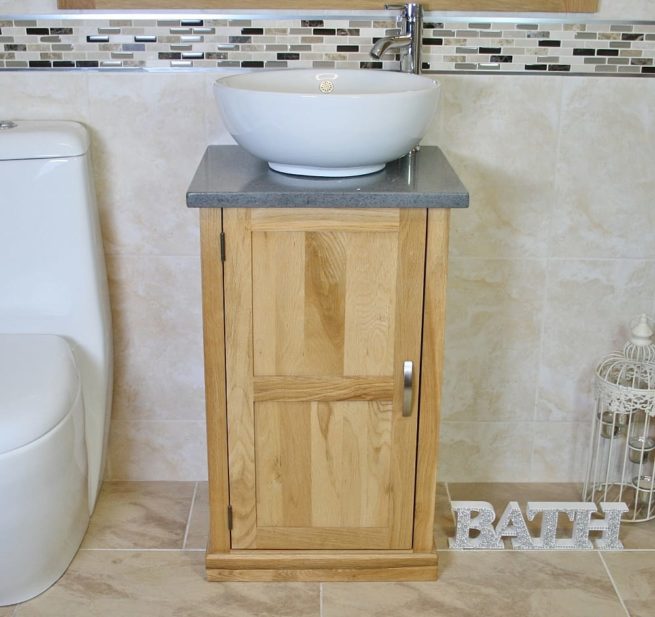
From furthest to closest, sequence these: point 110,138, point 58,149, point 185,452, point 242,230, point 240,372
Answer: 1. point 185,452
2. point 110,138
3. point 58,149
4. point 240,372
5. point 242,230

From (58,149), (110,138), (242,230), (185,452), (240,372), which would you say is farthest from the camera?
(185,452)

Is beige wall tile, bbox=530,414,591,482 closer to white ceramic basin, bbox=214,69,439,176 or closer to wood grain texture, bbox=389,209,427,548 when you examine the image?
wood grain texture, bbox=389,209,427,548

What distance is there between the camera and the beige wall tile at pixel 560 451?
232 cm

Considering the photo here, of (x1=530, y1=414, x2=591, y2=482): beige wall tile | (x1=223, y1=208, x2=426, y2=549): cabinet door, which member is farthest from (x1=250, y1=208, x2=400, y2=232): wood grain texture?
(x1=530, y1=414, x2=591, y2=482): beige wall tile

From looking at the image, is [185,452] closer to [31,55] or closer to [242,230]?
[242,230]

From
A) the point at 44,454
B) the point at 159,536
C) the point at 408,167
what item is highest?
the point at 408,167

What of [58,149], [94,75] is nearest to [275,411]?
[58,149]

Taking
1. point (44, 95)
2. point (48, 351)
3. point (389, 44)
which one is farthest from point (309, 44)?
point (48, 351)

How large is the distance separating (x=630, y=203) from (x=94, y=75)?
1202 mm

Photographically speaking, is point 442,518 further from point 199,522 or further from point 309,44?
point 309,44

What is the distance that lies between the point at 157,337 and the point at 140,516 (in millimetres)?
413

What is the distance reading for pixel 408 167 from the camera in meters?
1.86

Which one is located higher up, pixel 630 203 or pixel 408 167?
pixel 408 167

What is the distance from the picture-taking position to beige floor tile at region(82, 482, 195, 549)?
2105 mm
